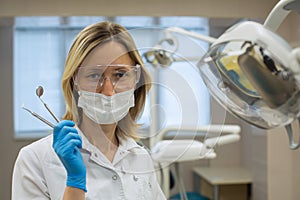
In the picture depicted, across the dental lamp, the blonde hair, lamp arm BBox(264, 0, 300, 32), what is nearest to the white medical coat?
the blonde hair

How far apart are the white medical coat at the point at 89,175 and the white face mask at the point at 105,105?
0.12 metres

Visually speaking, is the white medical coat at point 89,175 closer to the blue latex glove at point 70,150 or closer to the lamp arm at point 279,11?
the blue latex glove at point 70,150

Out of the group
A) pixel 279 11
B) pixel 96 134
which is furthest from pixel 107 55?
pixel 279 11

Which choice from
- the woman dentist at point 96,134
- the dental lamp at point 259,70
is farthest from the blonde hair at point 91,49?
the dental lamp at point 259,70

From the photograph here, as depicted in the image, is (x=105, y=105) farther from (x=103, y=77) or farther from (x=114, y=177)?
(x=114, y=177)

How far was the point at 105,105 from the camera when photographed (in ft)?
3.59

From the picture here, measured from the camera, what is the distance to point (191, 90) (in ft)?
3.81

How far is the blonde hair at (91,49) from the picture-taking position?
1.13 m

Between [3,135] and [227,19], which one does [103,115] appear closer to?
[227,19]

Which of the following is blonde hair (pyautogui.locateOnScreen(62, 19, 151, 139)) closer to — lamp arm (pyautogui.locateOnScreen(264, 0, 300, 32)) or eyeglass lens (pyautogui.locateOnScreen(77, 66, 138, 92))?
eyeglass lens (pyautogui.locateOnScreen(77, 66, 138, 92))

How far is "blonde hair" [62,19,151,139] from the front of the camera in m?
1.13

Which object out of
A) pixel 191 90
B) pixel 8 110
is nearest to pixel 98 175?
pixel 191 90

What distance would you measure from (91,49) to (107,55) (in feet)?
0.16

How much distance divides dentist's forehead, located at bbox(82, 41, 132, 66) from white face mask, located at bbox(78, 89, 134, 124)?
0.27 feet
